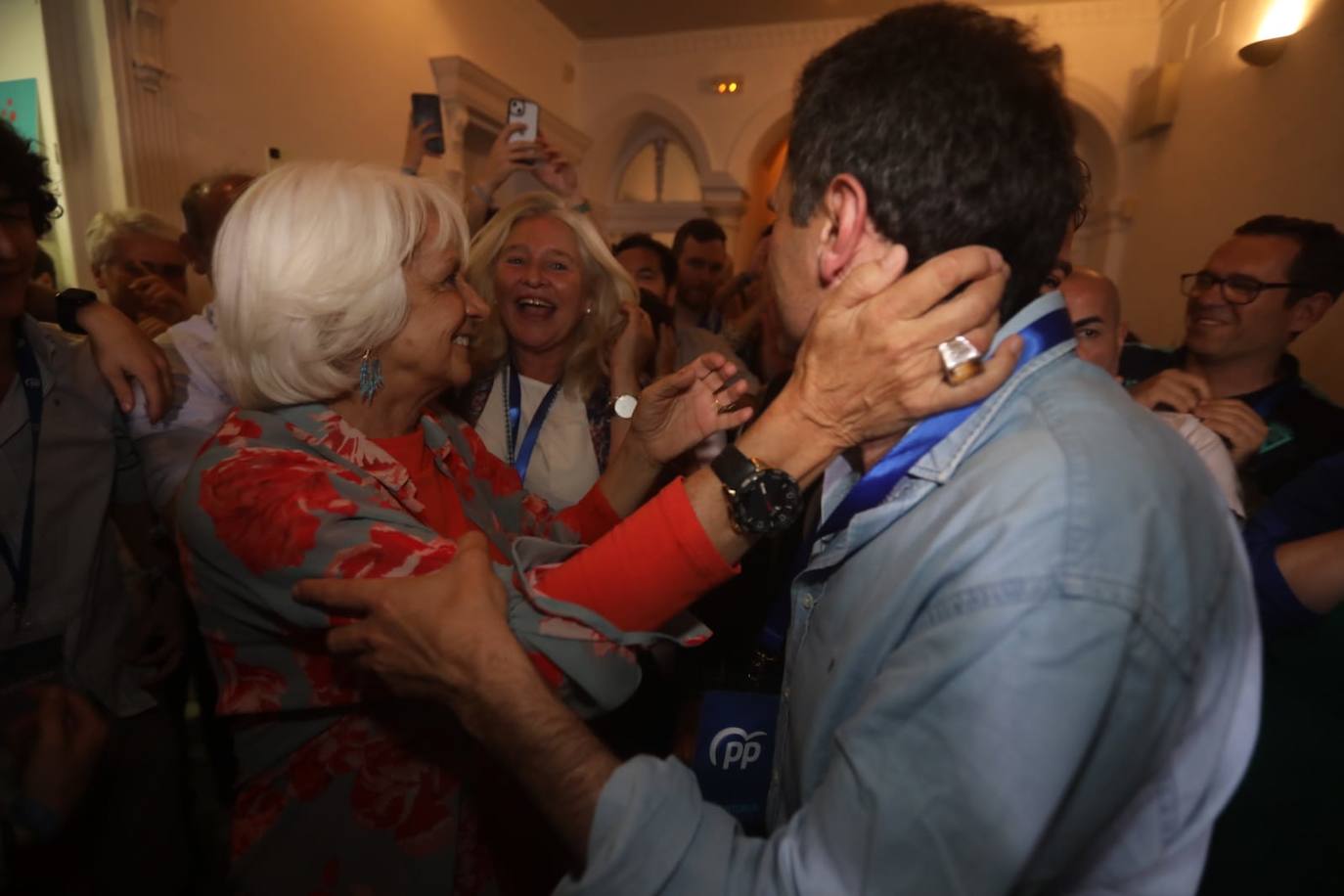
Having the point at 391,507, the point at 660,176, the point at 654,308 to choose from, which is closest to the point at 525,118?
the point at 654,308

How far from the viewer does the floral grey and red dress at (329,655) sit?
1008 mm

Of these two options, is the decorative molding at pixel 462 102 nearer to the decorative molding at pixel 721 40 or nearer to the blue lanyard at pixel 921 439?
the decorative molding at pixel 721 40

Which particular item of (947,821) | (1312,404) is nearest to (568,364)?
(947,821)

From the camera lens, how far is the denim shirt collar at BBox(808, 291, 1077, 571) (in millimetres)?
858

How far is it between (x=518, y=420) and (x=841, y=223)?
1634 millimetres

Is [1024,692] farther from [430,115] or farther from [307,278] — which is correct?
[430,115]

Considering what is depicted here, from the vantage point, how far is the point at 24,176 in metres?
1.51

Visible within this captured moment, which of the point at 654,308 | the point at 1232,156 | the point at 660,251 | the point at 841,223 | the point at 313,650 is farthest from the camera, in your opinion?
the point at 1232,156

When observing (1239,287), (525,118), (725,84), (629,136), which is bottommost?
(1239,287)

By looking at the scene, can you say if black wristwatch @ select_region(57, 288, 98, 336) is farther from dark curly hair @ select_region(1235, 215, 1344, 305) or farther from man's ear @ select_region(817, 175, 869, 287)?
dark curly hair @ select_region(1235, 215, 1344, 305)

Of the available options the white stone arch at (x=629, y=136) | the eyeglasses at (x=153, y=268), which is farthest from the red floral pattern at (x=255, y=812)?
the white stone arch at (x=629, y=136)

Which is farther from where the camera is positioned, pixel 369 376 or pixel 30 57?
pixel 30 57

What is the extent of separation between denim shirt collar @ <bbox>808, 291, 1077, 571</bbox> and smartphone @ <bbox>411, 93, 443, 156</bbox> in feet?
9.07

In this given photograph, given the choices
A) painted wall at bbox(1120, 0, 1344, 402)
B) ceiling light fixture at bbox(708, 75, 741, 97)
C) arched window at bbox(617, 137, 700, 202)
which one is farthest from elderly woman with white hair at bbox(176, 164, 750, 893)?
arched window at bbox(617, 137, 700, 202)
